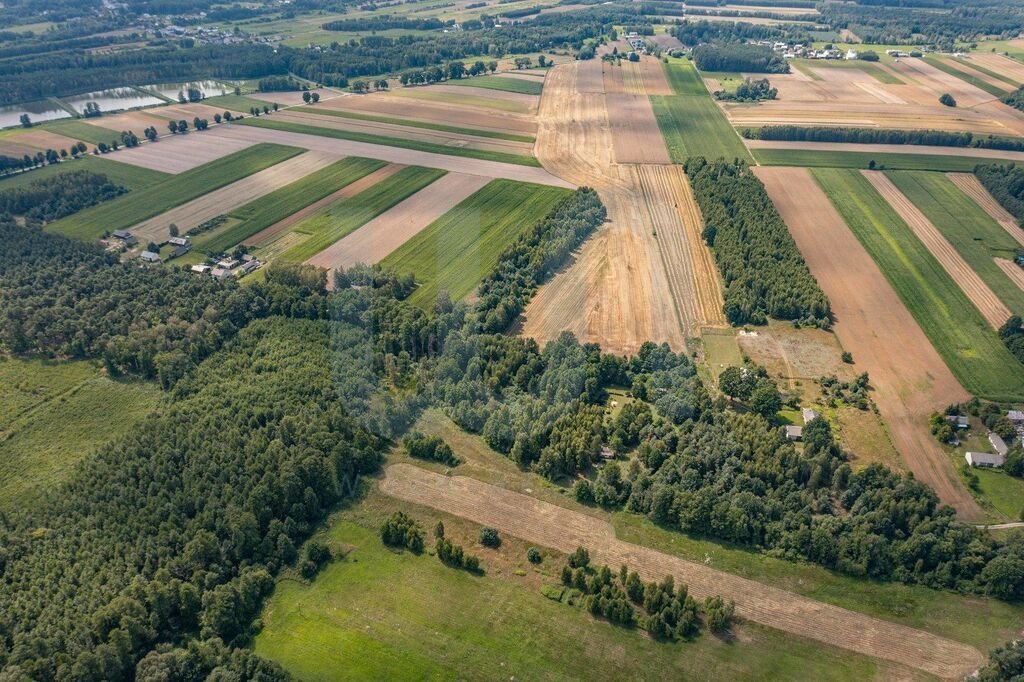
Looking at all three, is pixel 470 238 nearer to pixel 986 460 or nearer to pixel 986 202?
pixel 986 460

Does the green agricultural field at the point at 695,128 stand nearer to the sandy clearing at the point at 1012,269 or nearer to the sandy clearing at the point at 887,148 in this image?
the sandy clearing at the point at 887,148

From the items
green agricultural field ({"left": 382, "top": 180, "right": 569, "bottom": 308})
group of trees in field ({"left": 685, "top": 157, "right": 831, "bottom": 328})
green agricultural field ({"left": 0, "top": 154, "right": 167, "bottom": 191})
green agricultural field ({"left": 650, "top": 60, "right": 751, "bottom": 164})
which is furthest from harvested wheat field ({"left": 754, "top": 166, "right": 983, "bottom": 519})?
green agricultural field ({"left": 0, "top": 154, "right": 167, "bottom": 191})

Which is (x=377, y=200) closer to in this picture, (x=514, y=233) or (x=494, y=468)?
(x=514, y=233)

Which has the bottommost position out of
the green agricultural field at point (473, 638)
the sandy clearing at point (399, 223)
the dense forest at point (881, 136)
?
the green agricultural field at point (473, 638)

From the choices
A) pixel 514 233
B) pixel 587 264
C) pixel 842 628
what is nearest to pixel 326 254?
pixel 514 233

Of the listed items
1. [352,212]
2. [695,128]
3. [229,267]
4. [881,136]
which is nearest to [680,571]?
[229,267]

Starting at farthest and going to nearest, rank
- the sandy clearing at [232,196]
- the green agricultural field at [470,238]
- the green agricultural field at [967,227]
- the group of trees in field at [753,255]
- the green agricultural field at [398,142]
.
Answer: the green agricultural field at [398,142] → the sandy clearing at [232,196] → the green agricultural field at [470,238] → the green agricultural field at [967,227] → the group of trees in field at [753,255]

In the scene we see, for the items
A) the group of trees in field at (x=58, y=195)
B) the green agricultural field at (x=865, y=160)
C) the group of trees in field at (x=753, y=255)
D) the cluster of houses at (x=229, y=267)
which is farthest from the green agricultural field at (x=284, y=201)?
the green agricultural field at (x=865, y=160)
